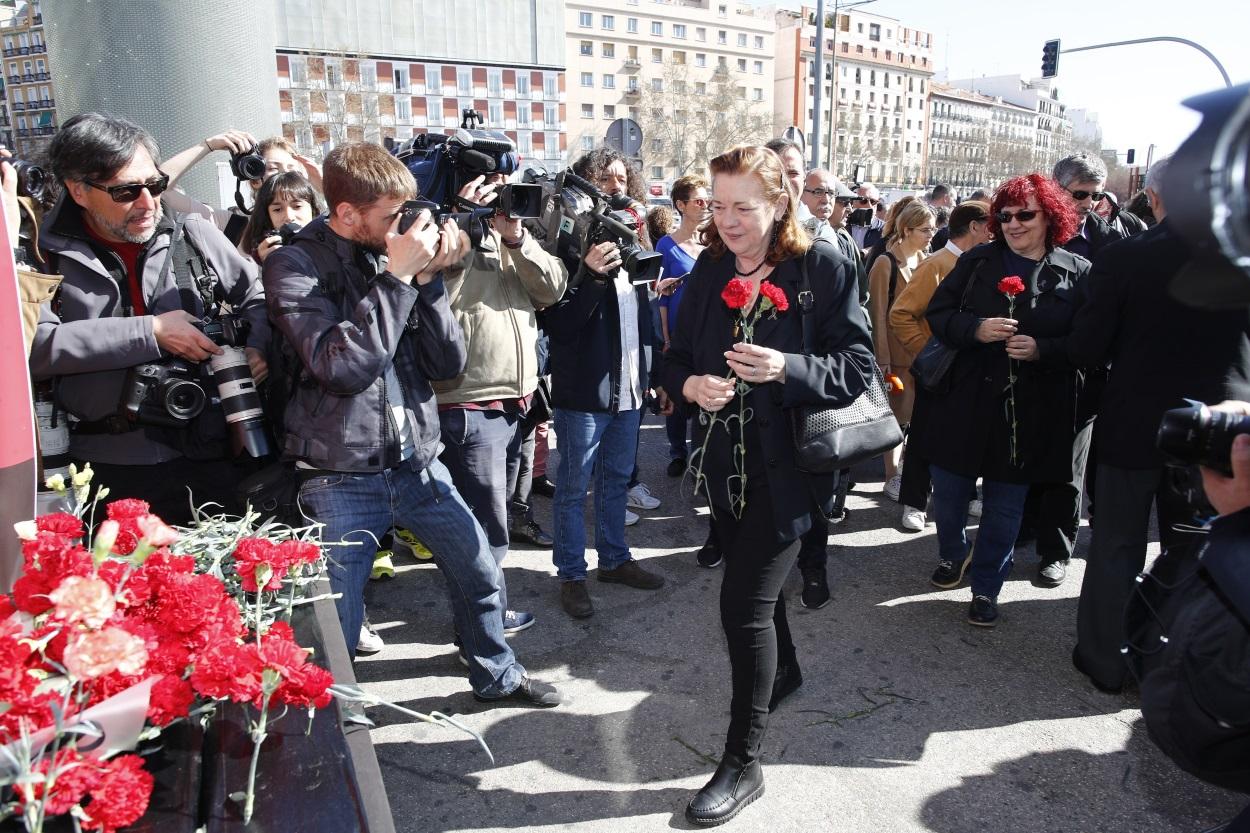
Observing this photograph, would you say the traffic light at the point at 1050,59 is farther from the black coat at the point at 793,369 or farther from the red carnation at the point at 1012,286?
the black coat at the point at 793,369

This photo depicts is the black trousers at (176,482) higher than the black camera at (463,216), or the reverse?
the black camera at (463,216)

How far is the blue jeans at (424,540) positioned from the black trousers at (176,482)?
0.40 meters

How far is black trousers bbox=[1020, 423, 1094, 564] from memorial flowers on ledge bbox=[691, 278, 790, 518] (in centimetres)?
208

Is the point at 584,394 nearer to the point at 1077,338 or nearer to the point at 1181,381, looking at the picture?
the point at 1077,338

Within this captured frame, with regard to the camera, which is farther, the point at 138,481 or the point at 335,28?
the point at 335,28

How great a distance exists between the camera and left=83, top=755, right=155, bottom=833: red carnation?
1.12 meters

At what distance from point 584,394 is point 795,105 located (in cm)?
9417

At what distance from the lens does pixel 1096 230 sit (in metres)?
5.21

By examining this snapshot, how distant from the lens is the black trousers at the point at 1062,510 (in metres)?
3.98

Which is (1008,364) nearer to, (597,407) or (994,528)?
(994,528)

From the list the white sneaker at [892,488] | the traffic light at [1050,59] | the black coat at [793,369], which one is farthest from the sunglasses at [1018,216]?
the traffic light at [1050,59]

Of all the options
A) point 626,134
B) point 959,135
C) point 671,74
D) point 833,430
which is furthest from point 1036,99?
point 833,430

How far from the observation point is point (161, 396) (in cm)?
261

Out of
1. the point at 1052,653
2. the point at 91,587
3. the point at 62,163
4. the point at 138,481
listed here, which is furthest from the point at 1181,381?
the point at 62,163
